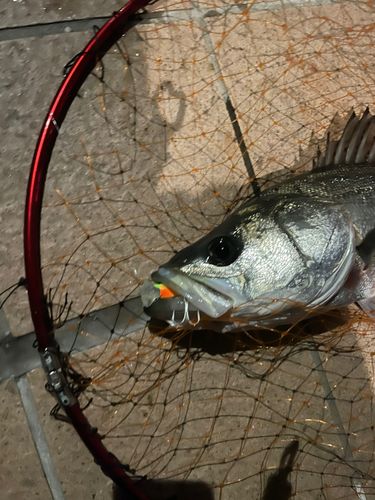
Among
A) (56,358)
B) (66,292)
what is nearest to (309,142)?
(66,292)

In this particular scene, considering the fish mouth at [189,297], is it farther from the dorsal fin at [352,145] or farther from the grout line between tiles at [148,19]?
the grout line between tiles at [148,19]

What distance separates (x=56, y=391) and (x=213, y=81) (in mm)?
1389

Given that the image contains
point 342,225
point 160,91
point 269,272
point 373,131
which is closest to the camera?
point 269,272

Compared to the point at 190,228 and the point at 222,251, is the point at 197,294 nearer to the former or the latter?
the point at 222,251

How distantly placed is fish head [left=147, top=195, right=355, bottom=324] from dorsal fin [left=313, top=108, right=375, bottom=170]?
0.28m

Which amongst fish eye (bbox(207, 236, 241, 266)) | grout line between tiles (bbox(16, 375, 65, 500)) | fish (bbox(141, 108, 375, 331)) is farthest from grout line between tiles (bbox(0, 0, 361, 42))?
grout line between tiles (bbox(16, 375, 65, 500))

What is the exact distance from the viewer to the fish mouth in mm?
1117

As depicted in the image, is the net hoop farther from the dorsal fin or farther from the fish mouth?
the dorsal fin

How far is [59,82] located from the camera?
1568 millimetres

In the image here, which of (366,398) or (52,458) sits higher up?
(52,458)

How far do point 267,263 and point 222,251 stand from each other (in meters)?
0.15

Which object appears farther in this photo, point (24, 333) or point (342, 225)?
point (24, 333)

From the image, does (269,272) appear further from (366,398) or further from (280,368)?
(366,398)

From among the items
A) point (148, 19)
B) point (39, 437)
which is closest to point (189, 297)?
point (39, 437)
